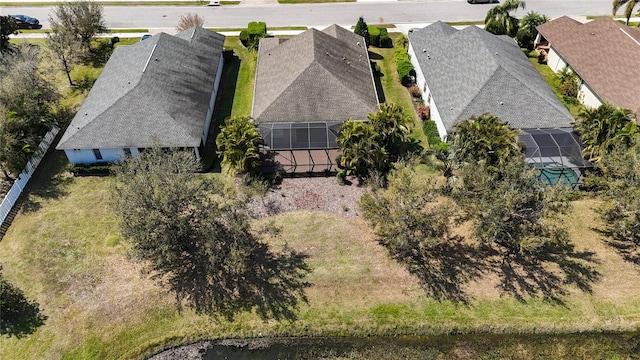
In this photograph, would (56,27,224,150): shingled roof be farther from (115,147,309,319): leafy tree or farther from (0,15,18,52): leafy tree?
(0,15,18,52): leafy tree

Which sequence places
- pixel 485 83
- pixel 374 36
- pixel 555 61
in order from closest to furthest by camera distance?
pixel 485 83, pixel 555 61, pixel 374 36

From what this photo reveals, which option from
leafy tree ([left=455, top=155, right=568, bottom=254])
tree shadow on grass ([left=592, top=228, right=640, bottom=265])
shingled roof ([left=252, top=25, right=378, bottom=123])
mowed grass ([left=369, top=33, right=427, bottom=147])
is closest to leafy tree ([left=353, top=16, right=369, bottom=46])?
mowed grass ([left=369, top=33, right=427, bottom=147])

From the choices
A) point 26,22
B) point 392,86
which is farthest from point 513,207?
point 26,22

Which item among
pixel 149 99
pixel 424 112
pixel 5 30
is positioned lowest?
pixel 424 112

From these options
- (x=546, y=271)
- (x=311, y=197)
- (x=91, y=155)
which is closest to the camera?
(x=546, y=271)

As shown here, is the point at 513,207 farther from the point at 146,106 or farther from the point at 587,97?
the point at 146,106

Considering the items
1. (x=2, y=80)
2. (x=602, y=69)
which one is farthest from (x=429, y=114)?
(x=2, y=80)

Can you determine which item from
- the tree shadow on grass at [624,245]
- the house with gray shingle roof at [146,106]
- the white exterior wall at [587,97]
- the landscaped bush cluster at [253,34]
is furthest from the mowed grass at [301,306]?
the landscaped bush cluster at [253,34]
